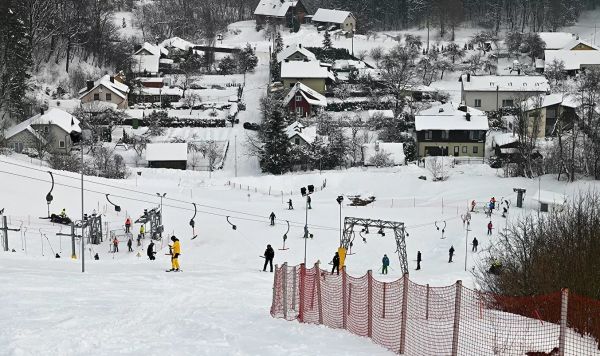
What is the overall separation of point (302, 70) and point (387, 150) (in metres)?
18.1

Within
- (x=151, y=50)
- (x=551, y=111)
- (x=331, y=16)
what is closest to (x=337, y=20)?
(x=331, y=16)

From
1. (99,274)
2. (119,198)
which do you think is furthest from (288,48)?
(99,274)

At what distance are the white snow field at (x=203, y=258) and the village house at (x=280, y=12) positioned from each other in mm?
41521

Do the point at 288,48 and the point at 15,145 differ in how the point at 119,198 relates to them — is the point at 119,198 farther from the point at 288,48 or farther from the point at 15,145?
the point at 288,48

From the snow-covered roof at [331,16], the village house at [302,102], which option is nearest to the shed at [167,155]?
the village house at [302,102]

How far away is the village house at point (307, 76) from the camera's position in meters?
63.9

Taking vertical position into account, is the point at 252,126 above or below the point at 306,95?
below

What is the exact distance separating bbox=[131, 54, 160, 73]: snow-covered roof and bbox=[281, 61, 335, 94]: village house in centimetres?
1150

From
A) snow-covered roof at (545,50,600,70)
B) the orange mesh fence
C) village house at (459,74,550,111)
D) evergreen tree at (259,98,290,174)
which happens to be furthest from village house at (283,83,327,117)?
the orange mesh fence

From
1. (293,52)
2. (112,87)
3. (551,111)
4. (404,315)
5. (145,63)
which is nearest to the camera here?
(404,315)

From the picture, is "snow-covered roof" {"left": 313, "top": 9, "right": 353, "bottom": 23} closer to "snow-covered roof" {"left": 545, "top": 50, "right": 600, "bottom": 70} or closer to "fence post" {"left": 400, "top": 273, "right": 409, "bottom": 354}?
"snow-covered roof" {"left": 545, "top": 50, "right": 600, "bottom": 70}

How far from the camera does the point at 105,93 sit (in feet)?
197

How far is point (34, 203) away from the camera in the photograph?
109 ft

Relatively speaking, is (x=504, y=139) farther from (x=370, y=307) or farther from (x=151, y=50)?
(x=370, y=307)
